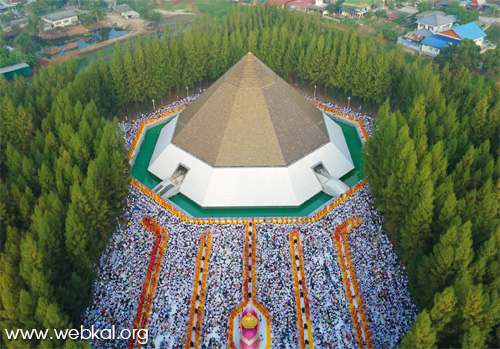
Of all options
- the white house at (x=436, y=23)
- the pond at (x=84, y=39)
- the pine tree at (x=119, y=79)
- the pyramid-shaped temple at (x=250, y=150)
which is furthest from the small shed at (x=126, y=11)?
the pyramid-shaped temple at (x=250, y=150)

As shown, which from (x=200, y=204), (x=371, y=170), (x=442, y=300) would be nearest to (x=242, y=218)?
(x=200, y=204)

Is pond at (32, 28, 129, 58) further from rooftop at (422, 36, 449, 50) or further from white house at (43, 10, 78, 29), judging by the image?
rooftop at (422, 36, 449, 50)

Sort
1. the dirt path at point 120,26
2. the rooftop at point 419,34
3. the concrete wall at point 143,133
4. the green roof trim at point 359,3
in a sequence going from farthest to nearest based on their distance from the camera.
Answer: the green roof trim at point 359,3
the dirt path at point 120,26
the rooftop at point 419,34
the concrete wall at point 143,133

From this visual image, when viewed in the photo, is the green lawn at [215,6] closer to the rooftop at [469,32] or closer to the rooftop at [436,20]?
the rooftop at [436,20]

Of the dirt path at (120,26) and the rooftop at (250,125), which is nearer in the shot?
the rooftop at (250,125)

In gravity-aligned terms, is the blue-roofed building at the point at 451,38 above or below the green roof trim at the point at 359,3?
below

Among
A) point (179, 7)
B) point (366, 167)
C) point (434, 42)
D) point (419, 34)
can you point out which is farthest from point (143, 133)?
point (179, 7)
